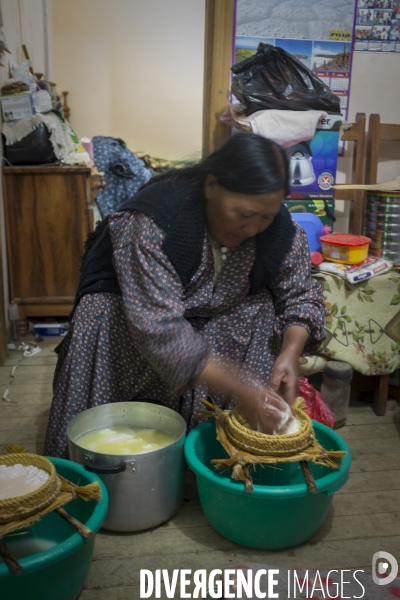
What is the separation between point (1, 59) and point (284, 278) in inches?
77.0

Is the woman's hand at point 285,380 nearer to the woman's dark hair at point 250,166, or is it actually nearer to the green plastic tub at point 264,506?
the green plastic tub at point 264,506

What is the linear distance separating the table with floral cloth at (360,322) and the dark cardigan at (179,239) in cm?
49

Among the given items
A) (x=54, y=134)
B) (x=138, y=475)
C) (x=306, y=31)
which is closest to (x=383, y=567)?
(x=138, y=475)

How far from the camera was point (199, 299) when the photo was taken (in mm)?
1480

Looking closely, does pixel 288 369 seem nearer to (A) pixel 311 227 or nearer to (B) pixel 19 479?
(B) pixel 19 479

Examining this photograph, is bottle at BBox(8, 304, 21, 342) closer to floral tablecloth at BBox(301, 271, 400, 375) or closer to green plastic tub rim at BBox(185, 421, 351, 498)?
floral tablecloth at BBox(301, 271, 400, 375)

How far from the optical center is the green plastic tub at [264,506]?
1.19 m

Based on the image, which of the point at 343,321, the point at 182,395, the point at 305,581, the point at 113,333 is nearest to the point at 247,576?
the point at 305,581

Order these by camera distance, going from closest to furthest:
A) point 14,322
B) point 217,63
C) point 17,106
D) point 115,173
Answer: point 217,63 → point 17,106 → point 14,322 → point 115,173

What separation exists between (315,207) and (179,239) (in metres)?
1.17

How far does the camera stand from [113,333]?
1514mm

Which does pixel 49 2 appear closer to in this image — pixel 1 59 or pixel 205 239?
pixel 1 59

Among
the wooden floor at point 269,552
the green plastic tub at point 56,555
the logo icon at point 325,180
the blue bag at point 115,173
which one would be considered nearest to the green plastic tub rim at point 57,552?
the green plastic tub at point 56,555

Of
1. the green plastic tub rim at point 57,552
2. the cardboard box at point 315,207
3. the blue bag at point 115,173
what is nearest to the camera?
the green plastic tub rim at point 57,552
